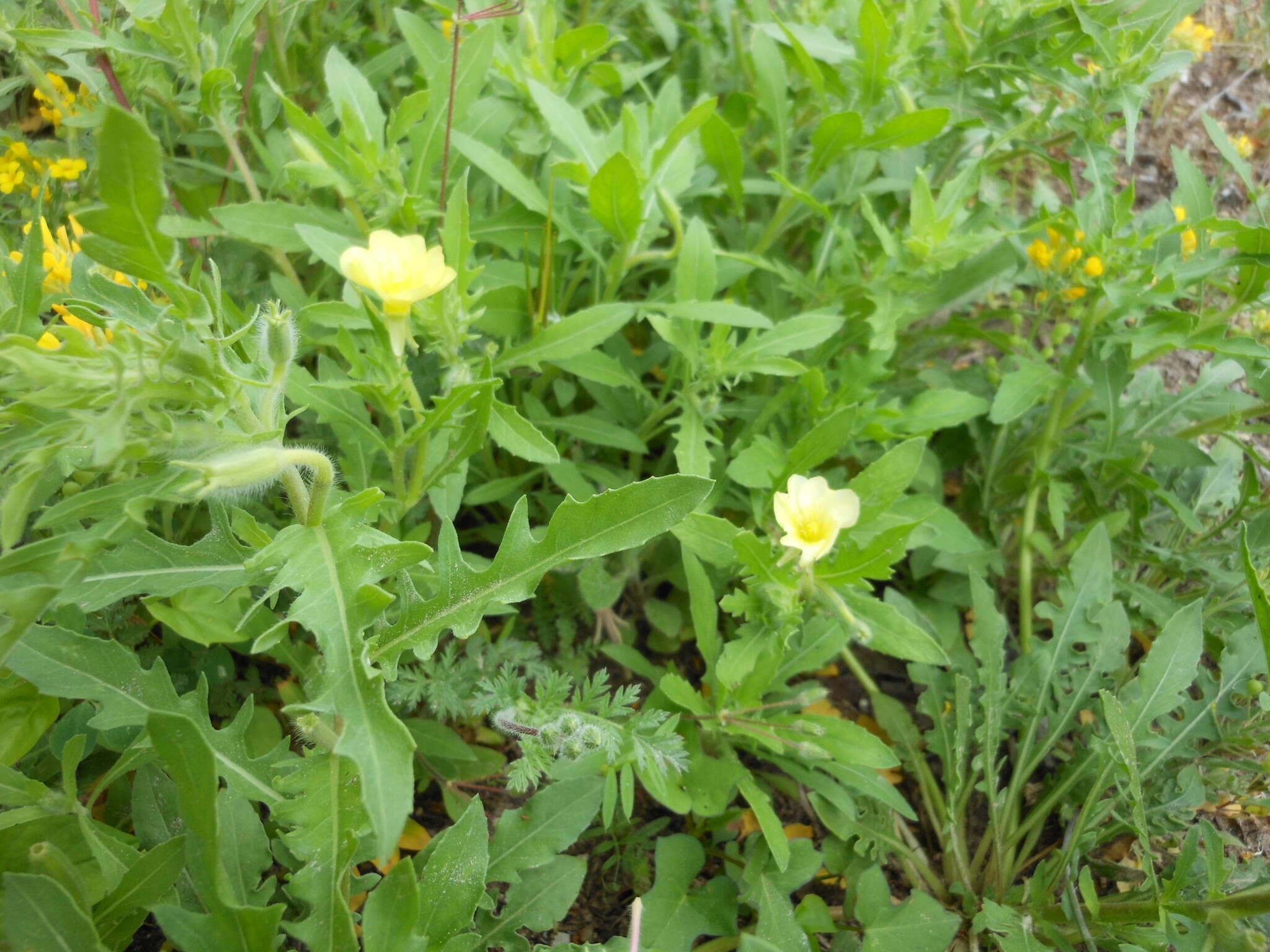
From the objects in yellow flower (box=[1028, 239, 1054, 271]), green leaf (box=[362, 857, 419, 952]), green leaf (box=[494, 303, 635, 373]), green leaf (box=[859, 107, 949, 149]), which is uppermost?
green leaf (box=[859, 107, 949, 149])

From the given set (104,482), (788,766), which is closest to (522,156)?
(104,482)

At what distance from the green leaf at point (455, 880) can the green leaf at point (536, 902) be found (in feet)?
0.77

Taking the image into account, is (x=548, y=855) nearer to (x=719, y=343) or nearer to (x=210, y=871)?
(x=210, y=871)

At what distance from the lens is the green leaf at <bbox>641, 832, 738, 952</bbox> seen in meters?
1.97

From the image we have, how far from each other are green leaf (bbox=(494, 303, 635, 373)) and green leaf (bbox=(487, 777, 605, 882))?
992 millimetres

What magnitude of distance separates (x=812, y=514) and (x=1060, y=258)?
1340 mm

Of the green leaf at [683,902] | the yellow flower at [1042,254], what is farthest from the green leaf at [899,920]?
the yellow flower at [1042,254]

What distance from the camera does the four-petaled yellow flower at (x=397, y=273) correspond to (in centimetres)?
153

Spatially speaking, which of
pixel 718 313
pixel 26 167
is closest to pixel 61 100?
pixel 26 167

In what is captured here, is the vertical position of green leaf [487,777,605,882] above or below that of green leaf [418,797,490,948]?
below

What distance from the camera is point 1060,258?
8.30 ft

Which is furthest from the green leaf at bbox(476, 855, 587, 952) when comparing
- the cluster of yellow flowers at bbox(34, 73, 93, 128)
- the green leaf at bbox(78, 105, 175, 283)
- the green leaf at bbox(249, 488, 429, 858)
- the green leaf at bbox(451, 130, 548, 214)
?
the cluster of yellow flowers at bbox(34, 73, 93, 128)

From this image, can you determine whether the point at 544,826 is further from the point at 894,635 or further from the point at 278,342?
the point at 278,342

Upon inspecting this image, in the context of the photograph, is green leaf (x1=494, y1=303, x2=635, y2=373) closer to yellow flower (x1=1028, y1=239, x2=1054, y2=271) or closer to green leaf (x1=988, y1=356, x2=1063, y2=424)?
green leaf (x1=988, y1=356, x2=1063, y2=424)
